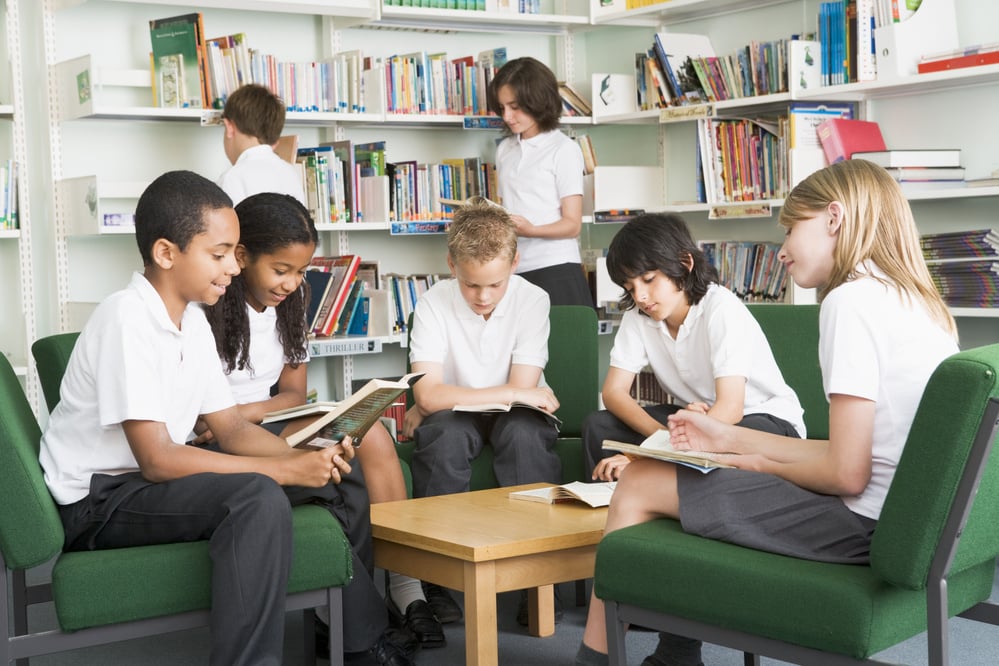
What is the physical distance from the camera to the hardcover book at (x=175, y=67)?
418 centimetres

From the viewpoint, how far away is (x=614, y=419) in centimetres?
305

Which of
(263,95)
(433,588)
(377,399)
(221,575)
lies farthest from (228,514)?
(263,95)

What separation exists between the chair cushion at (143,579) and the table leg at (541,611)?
0.74 m

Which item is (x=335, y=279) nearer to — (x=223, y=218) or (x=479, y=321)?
(x=479, y=321)

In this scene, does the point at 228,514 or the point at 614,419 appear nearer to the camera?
Answer: the point at 228,514

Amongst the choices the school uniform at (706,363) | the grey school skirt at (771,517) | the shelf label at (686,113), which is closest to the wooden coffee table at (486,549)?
the grey school skirt at (771,517)

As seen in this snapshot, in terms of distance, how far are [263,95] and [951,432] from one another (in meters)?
2.97

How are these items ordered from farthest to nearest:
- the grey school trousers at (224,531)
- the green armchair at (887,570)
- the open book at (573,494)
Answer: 1. the open book at (573,494)
2. the grey school trousers at (224,531)
3. the green armchair at (887,570)

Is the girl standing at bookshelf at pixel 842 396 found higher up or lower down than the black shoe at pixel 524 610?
higher up

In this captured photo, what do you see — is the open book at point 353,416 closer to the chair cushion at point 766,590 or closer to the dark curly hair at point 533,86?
the chair cushion at point 766,590

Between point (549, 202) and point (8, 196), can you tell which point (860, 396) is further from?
point (8, 196)

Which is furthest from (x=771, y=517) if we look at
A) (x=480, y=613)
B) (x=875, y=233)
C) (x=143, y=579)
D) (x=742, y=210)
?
A: (x=742, y=210)

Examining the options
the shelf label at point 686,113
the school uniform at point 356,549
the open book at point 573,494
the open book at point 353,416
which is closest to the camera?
the open book at point 353,416

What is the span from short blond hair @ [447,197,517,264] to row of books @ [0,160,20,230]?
1.75m
